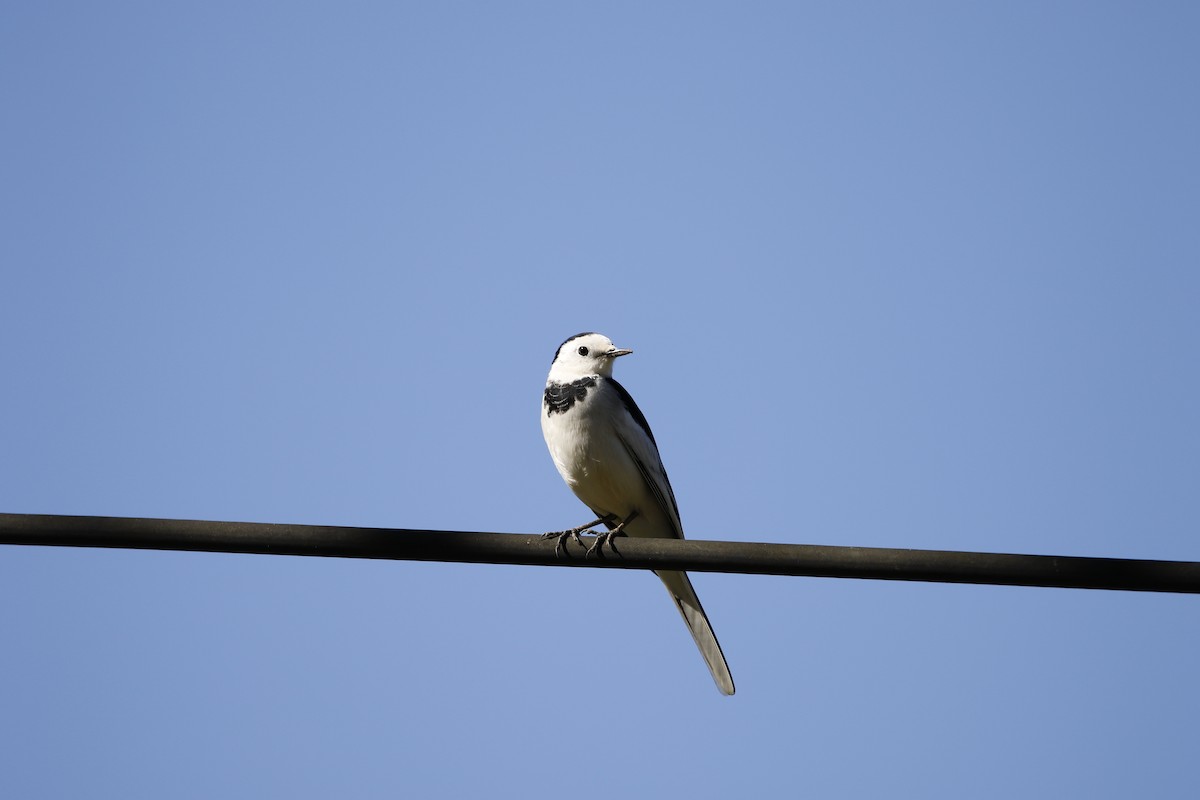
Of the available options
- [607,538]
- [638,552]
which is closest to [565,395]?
[607,538]

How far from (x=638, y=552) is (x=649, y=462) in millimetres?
2809

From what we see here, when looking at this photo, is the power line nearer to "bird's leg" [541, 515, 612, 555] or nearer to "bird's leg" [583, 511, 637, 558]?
"bird's leg" [583, 511, 637, 558]

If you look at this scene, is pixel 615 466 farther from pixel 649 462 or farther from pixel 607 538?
pixel 607 538

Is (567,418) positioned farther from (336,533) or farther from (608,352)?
(336,533)

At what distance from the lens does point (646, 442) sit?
686 cm

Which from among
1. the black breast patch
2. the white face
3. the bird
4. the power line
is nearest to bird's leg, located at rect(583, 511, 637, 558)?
the bird

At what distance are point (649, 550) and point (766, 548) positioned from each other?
0.48 m

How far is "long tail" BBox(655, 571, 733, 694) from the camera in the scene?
6.32 m

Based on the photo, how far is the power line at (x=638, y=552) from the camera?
355 centimetres

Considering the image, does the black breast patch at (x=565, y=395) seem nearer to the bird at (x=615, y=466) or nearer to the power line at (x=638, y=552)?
the bird at (x=615, y=466)

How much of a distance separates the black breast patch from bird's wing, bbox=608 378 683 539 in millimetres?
230

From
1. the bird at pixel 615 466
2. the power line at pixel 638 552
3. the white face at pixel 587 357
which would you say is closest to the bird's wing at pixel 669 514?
the bird at pixel 615 466

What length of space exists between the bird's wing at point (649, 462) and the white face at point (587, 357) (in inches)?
14.2

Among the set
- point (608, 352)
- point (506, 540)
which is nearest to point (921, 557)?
point (506, 540)
